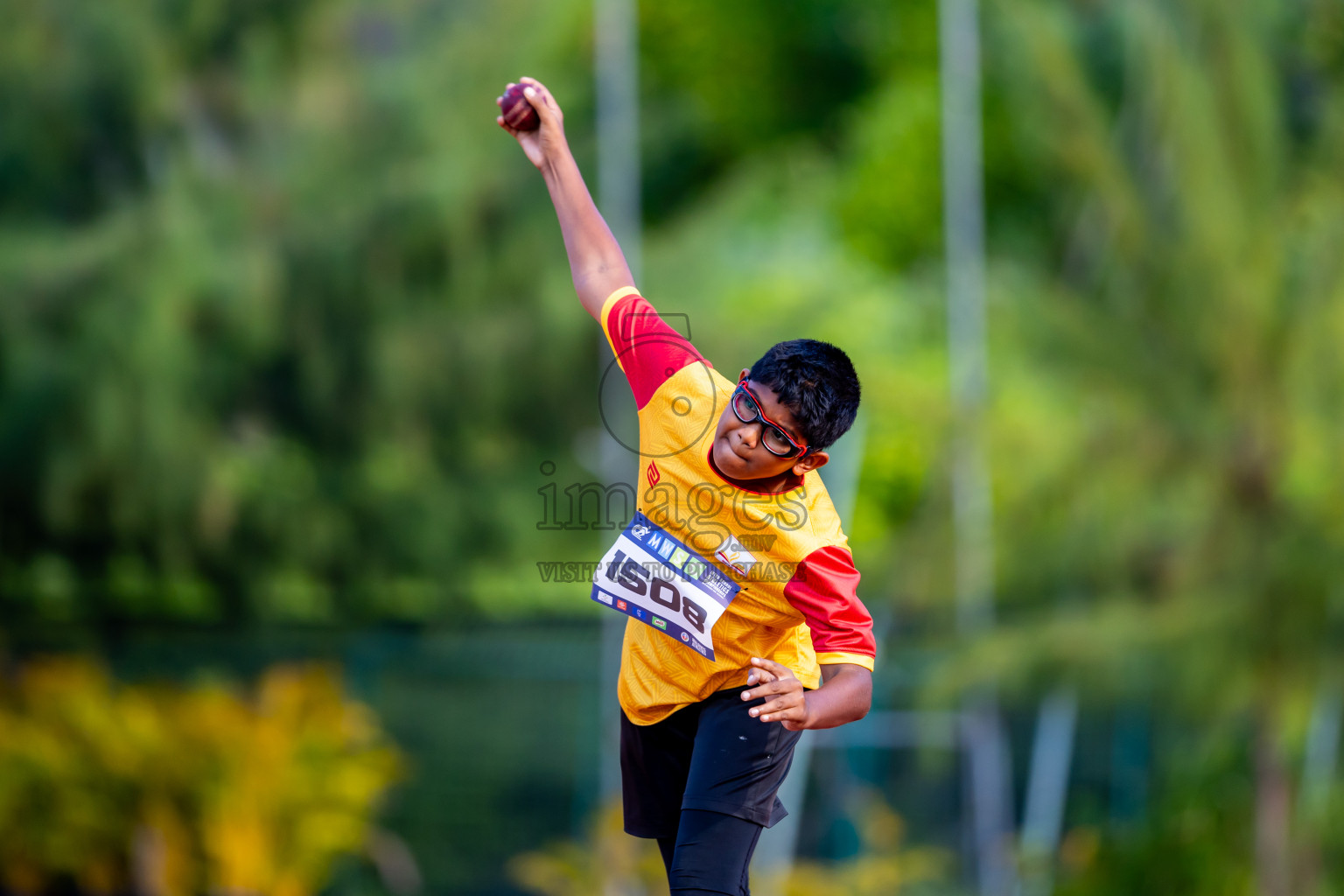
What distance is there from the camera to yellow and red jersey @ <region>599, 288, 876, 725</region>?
3.05 meters

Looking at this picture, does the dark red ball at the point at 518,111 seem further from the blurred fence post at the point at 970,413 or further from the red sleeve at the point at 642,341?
the blurred fence post at the point at 970,413

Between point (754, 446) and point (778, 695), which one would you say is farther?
point (754, 446)

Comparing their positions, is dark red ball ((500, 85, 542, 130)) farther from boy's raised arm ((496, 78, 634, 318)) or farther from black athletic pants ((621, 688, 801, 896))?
black athletic pants ((621, 688, 801, 896))

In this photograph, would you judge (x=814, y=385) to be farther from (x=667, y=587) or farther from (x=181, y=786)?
(x=181, y=786)

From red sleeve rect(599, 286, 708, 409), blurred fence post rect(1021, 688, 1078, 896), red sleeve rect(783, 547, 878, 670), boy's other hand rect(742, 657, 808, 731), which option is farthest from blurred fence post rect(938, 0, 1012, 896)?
boy's other hand rect(742, 657, 808, 731)

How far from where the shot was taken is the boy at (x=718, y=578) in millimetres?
2961

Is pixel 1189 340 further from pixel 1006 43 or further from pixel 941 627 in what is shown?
pixel 941 627

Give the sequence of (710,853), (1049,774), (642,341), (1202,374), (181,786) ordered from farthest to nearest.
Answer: (1049,774) < (181,786) < (1202,374) < (642,341) < (710,853)

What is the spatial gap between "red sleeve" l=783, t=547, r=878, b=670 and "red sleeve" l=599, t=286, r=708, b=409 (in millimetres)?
Result: 570

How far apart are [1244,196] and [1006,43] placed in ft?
5.51

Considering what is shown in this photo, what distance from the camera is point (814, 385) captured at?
2.94 m

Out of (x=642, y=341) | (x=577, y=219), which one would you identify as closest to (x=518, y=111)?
(x=577, y=219)

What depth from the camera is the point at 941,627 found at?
8719mm

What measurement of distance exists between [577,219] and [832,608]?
1.12 metres
